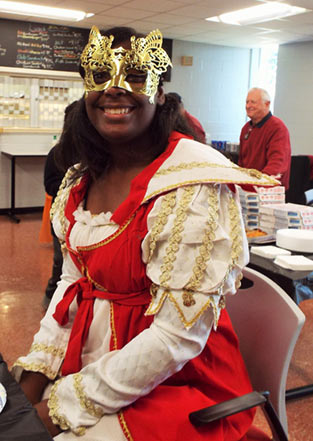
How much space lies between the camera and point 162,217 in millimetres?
1134

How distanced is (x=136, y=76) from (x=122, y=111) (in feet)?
0.36

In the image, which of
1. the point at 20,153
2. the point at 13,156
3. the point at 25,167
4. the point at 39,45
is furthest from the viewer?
the point at 25,167

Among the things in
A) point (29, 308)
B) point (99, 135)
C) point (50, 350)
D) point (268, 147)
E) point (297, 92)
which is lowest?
point (29, 308)

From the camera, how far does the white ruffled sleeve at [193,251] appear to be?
1087mm

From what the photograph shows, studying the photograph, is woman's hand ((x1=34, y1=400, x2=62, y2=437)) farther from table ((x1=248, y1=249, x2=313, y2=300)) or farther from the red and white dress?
table ((x1=248, y1=249, x2=313, y2=300))

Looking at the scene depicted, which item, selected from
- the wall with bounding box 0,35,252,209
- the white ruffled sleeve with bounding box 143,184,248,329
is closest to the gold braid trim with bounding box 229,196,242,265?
the white ruffled sleeve with bounding box 143,184,248,329

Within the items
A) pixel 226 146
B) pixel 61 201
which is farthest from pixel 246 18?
pixel 61 201

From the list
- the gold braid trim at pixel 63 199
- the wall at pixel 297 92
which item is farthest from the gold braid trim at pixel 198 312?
the wall at pixel 297 92

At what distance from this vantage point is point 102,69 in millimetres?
1286

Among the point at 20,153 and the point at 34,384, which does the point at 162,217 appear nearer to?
the point at 34,384

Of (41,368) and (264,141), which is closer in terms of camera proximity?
(41,368)

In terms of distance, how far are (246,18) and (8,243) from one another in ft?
12.9

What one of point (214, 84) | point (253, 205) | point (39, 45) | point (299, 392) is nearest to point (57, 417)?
point (299, 392)

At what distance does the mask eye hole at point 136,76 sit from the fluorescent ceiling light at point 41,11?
517 centimetres
